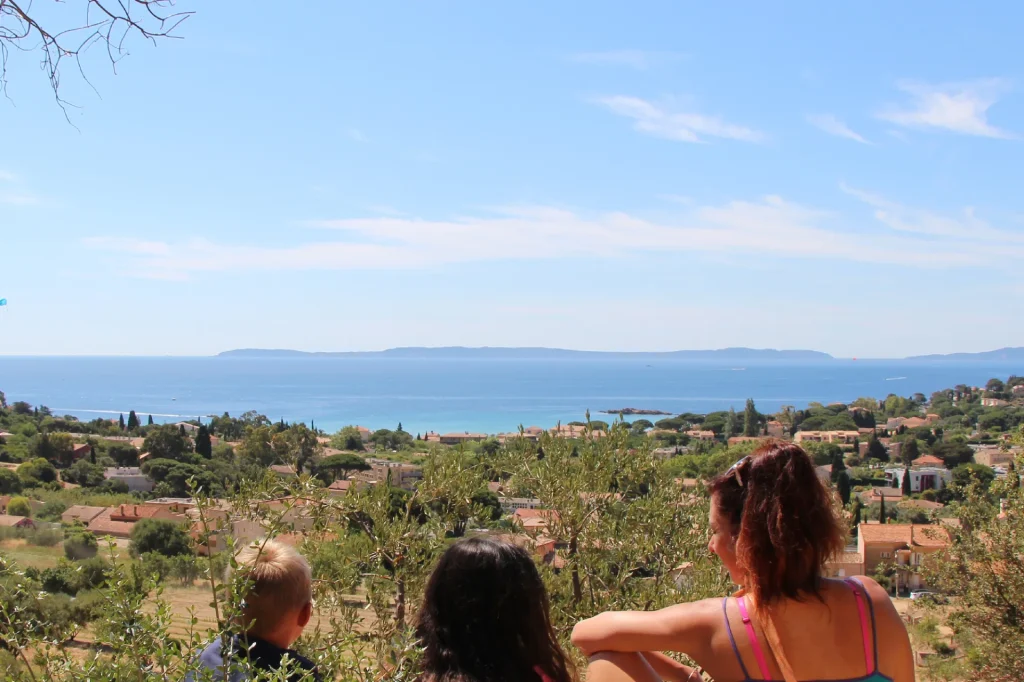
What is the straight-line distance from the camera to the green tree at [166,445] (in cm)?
4888

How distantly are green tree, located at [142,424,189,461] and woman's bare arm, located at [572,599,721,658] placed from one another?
5115 centimetres

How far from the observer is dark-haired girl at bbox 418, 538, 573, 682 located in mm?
1445

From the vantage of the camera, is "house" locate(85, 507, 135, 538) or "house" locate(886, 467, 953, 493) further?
"house" locate(886, 467, 953, 493)

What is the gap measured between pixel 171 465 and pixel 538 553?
138 feet

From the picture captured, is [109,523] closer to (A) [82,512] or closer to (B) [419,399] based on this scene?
(A) [82,512]

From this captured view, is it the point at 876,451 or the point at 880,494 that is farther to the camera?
the point at 876,451

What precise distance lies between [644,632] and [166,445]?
53.7 meters

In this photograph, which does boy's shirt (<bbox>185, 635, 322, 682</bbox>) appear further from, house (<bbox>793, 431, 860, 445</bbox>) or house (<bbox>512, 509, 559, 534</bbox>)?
house (<bbox>793, 431, 860, 445</bbox>)

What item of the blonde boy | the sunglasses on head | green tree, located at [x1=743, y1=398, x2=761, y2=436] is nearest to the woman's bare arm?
the sunglasses on head

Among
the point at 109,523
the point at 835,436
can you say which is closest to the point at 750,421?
the point at 835,436

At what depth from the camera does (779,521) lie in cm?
142

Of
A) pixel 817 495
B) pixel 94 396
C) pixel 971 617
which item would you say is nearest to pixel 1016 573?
pixel 971 617

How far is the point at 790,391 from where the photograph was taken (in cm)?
17500

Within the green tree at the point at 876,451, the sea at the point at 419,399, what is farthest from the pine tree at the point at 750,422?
the sea at the point at 419,399
